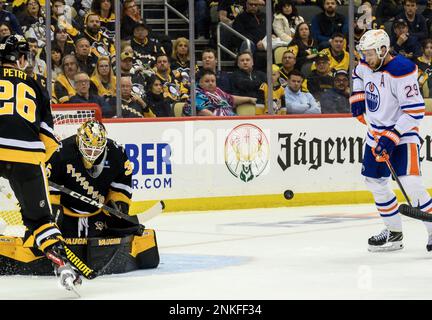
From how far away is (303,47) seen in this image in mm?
11609

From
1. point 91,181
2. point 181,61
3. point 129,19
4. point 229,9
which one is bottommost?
point 91,181

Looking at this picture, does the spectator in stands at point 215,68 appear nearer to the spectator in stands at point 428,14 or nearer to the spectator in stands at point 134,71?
the spectator in stands at point 134,71

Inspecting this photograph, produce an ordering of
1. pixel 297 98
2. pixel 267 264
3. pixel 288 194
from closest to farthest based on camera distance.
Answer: pixel 267 264 → pixel 288 194 → pixel 297 98

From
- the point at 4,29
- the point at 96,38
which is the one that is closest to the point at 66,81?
the point at 96,38

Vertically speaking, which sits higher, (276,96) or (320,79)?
(320,79)

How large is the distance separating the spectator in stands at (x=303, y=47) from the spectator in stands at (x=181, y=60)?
113cm

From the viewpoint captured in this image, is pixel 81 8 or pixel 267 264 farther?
pixel 81 8

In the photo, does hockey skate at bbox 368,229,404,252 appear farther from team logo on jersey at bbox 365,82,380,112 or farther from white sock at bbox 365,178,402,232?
team logo on jersey at bbox 365,82,380,112

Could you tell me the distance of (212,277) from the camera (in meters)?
6.62

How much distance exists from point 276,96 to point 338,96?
2.13 ft

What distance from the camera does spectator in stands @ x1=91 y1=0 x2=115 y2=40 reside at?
10.4m

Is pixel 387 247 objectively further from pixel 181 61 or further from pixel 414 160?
pixel 181 61

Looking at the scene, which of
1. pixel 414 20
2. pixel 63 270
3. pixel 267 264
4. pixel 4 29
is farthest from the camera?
pixel 414 20

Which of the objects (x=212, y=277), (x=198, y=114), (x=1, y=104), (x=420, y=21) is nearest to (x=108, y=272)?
(x=212, y=277)
